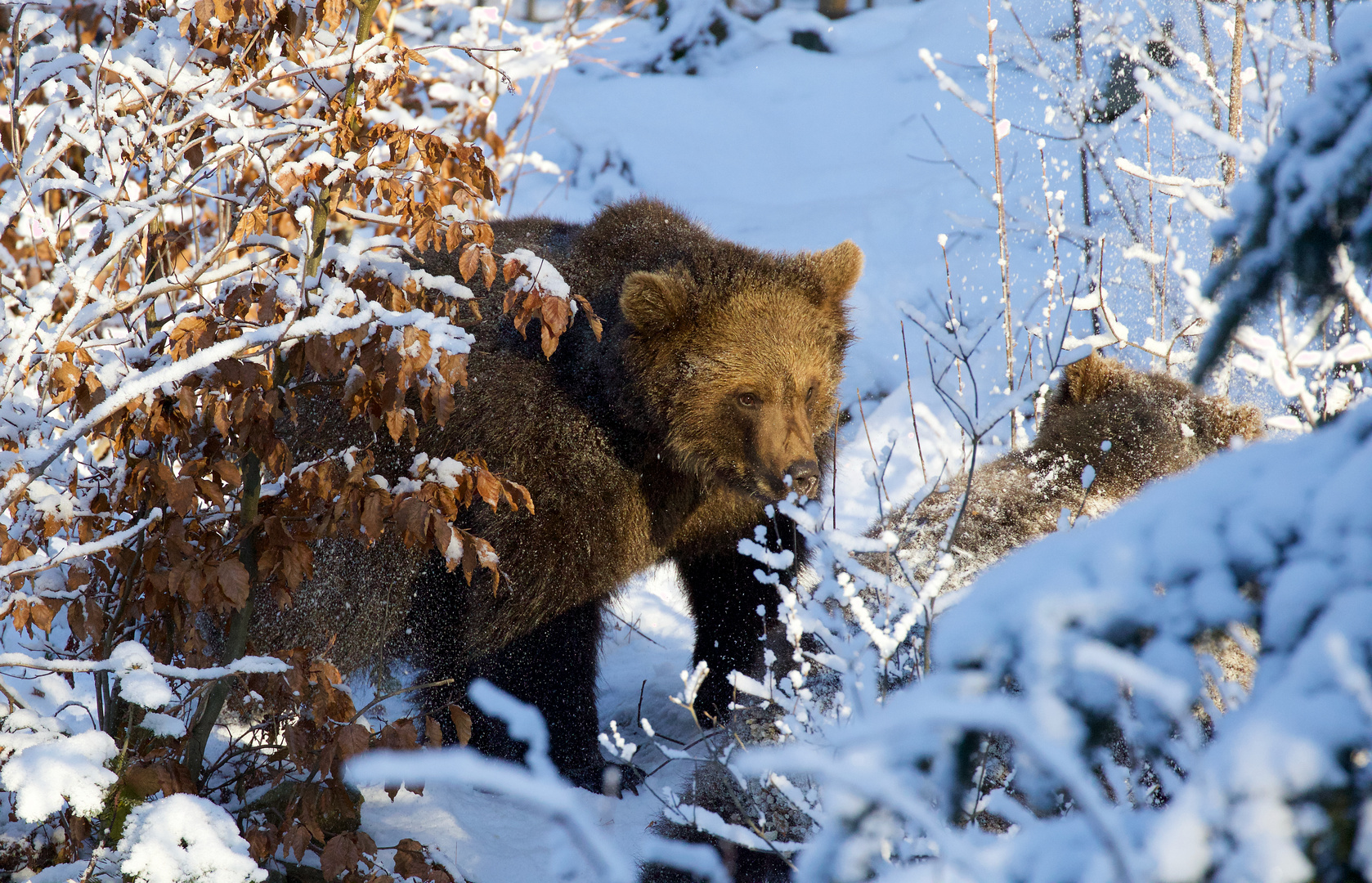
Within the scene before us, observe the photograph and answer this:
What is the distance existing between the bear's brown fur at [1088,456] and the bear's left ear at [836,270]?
38.2 inches

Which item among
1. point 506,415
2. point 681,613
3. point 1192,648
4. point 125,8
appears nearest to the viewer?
point 1192,648

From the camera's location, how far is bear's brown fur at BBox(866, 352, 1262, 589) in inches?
162

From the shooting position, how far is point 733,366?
13.5 ft

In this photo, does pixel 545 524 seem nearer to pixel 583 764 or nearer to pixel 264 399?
pixel 583 764

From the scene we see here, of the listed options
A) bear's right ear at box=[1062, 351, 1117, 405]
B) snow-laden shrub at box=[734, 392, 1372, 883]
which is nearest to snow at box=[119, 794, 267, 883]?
snow-laden shrub at box=[734, 392, 1372, 883]

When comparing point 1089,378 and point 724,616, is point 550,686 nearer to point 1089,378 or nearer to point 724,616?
point 724,616

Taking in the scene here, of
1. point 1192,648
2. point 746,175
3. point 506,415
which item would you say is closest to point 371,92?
point 506,415

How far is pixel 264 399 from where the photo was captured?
2.62m

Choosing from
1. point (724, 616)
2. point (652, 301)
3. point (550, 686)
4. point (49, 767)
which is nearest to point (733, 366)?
point (652, 301)

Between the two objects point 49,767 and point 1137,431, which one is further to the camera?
point 1137,431

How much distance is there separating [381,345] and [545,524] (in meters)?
1.43

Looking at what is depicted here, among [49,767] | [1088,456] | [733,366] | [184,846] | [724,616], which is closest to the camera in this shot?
[49,767]

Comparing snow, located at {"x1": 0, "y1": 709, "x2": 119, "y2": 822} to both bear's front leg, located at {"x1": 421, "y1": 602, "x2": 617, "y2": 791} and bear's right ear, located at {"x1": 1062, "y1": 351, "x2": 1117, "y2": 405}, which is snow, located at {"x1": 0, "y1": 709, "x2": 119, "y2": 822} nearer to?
bear's front leg, located at {"x1": 421, "y1": 602, "x2": 617, "y2": 791}

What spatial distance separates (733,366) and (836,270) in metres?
0.68
